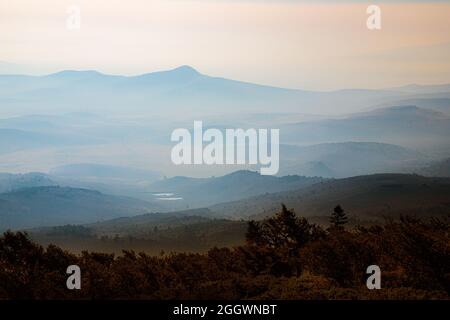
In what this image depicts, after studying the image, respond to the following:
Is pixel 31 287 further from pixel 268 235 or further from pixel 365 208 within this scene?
pixel 365 208

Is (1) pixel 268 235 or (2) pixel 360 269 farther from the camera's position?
(1) pixel 268 235

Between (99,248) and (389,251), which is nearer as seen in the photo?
(389,251)

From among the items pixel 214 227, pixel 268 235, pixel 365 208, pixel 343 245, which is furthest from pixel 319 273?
pixel 365 208

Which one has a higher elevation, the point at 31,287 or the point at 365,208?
the point at 31,287
